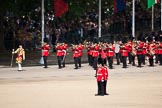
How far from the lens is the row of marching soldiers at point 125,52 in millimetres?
36500

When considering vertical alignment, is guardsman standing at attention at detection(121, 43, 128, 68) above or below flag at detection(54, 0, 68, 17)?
below

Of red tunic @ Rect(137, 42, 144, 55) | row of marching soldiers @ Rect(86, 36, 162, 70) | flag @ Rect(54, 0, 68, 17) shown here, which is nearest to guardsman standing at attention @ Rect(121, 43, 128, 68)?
row of marching soldiers @ Rect(86, 36, 162, 70)

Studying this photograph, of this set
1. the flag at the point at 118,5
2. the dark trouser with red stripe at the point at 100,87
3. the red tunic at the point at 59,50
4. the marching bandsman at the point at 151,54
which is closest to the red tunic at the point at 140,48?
the marching bandsman at the point at 151,54

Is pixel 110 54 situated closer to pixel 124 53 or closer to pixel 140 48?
pixel 124 53

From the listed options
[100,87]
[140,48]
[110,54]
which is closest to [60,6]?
[110,54]

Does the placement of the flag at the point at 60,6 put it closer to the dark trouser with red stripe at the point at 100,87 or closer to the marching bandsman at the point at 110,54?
the marching bandsman at the point at 110,54

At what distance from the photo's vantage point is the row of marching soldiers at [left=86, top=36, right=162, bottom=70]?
36500 millimetres

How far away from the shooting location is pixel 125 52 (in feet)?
123

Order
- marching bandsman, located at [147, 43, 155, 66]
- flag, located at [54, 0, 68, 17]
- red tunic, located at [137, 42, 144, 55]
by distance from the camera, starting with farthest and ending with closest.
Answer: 1. flag, located at [54, 0, 68, 17]
2. marching bandsman, located at [147, 43, 155, 66]
3. red tunic, located at [137, 42, 144, 55]

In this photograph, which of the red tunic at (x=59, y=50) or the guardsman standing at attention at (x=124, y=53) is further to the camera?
the guardsman standing at attention at (x=124, y=53)

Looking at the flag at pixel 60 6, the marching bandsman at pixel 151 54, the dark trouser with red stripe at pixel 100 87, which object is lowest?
the dark trouser with red stripe at pixel 100 87

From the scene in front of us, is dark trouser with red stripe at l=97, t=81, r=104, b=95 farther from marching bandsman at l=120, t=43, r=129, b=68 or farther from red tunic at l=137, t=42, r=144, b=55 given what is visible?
red tunic at l=137, t=42, r=144, b=55

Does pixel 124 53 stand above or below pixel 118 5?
below

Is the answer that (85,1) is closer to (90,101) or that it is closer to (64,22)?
(64,22)
